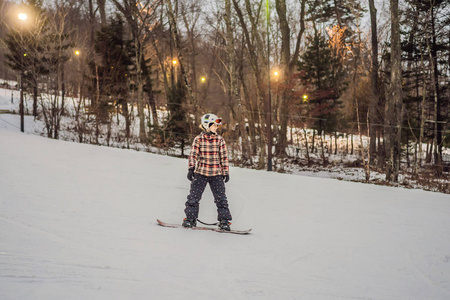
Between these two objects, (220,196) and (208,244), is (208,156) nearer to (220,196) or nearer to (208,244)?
(220,196)

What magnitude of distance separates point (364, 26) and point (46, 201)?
25493mm

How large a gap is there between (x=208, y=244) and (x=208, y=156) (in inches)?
56.6

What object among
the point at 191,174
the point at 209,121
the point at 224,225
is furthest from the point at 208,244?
the point at 209,121

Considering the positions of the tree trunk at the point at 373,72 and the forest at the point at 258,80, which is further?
the tree trunk at the point at 373,72

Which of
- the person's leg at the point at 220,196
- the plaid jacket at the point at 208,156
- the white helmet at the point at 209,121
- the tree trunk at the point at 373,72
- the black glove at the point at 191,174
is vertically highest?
the tree trunk at the point at 373,72

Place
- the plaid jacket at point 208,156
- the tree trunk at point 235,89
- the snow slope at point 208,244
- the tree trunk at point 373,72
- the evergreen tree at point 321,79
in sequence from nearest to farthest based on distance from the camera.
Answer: the snow slope at point 208,244
the plaid jacket at point 208,156
the tree trunk at point 235,89
the tree trunk at point 373,72
the evergreen tree at point 321,79

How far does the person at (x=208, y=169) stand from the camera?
17.8ft

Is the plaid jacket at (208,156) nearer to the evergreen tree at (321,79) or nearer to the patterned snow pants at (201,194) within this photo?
the patterned snow pants at (201,194)

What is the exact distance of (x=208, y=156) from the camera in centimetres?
543

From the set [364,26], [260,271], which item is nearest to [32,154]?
[260,271]

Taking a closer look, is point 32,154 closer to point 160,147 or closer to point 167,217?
point 160,147

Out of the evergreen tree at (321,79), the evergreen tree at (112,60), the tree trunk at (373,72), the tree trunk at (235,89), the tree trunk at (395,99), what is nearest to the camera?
the tree trunk at (395,99)

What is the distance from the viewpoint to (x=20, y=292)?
9.96ft

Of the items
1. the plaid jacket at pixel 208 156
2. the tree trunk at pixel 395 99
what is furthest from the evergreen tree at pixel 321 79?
the plaid jacket at pixel 208 156
